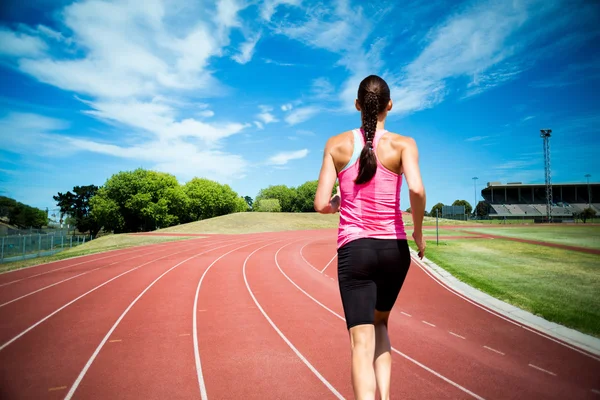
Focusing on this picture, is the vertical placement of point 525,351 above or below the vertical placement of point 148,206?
below

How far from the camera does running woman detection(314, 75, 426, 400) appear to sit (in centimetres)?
164

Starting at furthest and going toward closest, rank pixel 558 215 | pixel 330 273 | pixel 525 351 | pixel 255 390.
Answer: pixel 558 215
pixel 330 273
pixel 525 351
pixel 255 390

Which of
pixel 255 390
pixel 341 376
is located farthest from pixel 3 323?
pixel 341 376

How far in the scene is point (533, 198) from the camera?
227 feet

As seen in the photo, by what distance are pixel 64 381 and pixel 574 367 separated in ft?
22.9

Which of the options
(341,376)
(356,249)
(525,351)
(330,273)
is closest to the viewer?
(356,249)

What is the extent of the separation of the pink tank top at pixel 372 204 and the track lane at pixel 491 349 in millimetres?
3396

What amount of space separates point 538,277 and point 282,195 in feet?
294

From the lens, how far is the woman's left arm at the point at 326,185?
177 cm

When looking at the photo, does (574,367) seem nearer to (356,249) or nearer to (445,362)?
(445,362)

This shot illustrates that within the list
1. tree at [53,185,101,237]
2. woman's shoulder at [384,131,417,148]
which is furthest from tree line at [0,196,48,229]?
woman's shoulder at [384,131,417,148]

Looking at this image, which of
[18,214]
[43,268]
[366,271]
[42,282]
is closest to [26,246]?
[43,268]

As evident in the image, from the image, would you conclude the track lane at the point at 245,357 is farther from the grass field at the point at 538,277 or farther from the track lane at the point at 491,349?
the grass field at the point at 538,277

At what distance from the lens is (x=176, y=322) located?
6605 millimetres
